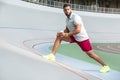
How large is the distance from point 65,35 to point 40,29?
9817mm

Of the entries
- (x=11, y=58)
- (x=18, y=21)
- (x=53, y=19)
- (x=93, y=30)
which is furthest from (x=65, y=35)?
(x=93, y=30)

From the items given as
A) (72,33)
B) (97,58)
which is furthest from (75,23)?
(97,58)

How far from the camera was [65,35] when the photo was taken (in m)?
7.95

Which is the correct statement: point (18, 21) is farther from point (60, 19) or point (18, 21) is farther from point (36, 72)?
point (36, 72)

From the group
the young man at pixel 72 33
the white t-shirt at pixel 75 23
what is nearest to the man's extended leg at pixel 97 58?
the young man at pixel 72 33

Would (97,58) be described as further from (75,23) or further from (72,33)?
(75,23)

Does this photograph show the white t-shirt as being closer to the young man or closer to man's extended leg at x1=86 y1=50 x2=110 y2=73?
the young man

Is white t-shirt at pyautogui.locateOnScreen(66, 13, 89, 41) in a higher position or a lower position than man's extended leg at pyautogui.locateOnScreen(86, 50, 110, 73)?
higher

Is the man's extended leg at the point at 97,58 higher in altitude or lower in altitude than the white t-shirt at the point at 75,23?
lower

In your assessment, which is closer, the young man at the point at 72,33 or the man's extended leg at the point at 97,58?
the young man at the point at 72,33

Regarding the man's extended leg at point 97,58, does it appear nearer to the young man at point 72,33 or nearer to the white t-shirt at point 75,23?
the young man at point 72,33

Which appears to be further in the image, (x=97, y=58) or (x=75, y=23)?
(x=97, y=58)

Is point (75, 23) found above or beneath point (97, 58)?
above

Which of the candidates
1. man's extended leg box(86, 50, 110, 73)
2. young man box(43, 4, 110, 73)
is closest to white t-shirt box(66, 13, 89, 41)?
young man box(43, 4, 110, 73)
